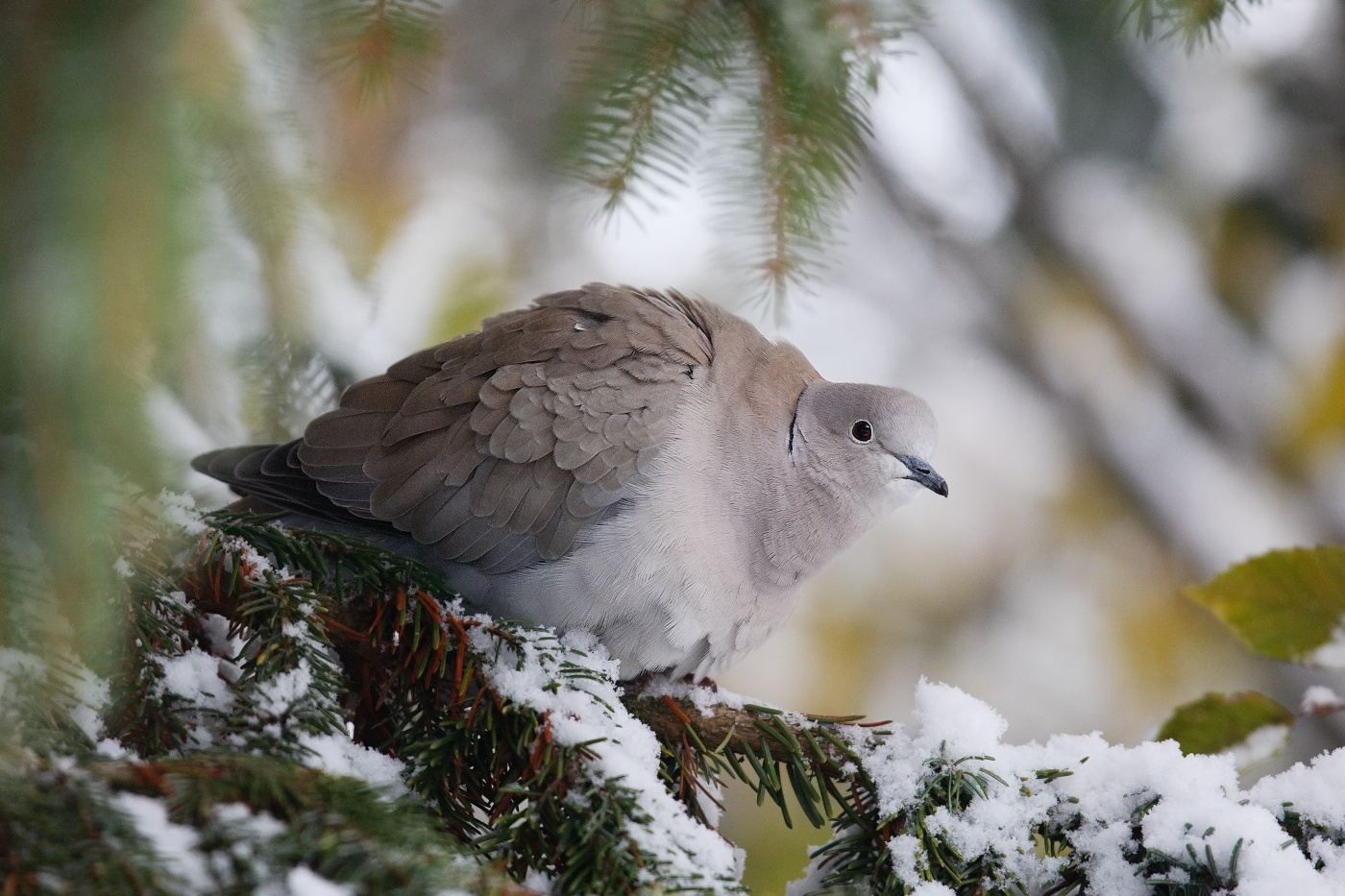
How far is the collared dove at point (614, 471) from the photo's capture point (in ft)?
7.00

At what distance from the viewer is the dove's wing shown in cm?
215

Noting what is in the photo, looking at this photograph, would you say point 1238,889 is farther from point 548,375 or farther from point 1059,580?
point 1059,580

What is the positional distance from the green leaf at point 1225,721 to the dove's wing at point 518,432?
1.11m

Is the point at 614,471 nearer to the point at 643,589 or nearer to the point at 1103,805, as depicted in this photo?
the point at 643,589

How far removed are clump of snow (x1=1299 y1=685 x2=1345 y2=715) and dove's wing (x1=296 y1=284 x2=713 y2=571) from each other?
1.28 meters

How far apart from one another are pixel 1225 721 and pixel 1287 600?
23cm

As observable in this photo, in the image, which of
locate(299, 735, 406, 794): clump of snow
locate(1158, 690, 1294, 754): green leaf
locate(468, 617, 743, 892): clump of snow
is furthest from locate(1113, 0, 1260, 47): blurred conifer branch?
locate(299, 735, 406, 794): clump of snow

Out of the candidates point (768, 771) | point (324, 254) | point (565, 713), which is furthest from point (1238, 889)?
point (324, 254)

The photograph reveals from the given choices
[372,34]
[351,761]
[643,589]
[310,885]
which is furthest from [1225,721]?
[372,34]

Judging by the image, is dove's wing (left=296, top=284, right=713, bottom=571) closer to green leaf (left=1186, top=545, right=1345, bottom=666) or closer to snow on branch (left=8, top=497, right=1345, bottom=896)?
snow on branch (left=8, top=497, right=1345, bottom=896)

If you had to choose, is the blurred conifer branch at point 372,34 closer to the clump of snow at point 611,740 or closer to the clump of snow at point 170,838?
the clump of snow at point 611,740

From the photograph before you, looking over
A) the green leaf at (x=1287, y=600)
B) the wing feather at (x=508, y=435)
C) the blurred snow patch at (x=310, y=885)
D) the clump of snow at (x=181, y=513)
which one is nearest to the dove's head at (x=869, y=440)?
the wing feather at (x=508, y=435)

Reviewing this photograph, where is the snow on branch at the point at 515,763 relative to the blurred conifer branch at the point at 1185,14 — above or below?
below

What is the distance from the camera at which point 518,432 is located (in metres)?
2.16
